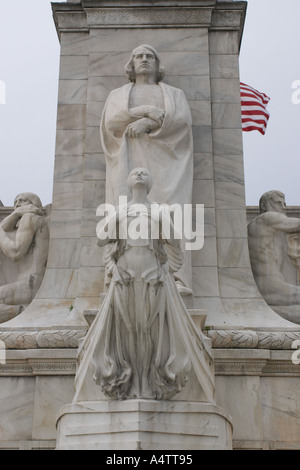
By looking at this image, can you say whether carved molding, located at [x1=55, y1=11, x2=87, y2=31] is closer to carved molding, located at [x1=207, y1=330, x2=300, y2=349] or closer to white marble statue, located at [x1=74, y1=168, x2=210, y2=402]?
white marble statue, located at [x1=74, y1=168, x2=210, y2=402]

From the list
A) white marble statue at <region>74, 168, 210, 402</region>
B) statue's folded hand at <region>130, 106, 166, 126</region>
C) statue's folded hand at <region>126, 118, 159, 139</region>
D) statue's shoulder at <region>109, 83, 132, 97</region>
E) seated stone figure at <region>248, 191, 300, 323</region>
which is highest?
statue's shoulder at <region>109, 83, 132, 97</region>

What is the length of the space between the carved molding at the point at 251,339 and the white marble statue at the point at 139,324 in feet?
7.00

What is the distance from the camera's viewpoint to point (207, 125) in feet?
42.8

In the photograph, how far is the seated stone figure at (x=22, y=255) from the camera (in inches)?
490

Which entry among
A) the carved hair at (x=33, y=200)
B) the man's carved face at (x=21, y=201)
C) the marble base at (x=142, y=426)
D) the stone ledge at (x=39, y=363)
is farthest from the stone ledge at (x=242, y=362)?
the man's carved face at (x=21, y=201)

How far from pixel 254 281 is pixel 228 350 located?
68.1 inches

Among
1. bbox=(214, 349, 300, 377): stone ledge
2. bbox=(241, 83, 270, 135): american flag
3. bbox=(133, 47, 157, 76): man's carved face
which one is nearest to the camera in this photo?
bbox=(214, 349, 300, 377): stone ledge

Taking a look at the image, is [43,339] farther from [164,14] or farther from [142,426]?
[164,14]

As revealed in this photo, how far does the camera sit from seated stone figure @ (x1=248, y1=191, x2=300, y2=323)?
40.3 ft

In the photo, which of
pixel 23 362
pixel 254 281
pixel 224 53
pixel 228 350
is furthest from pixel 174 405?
pixel 224 53

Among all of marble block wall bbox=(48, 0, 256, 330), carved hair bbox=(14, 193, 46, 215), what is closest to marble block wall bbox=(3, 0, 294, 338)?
marble block wall bbox=(48, 0, 256, 330)

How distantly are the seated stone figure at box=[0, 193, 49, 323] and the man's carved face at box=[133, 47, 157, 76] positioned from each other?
310cm

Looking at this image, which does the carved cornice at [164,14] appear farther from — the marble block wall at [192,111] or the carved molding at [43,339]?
the carved molding at [43,339]
